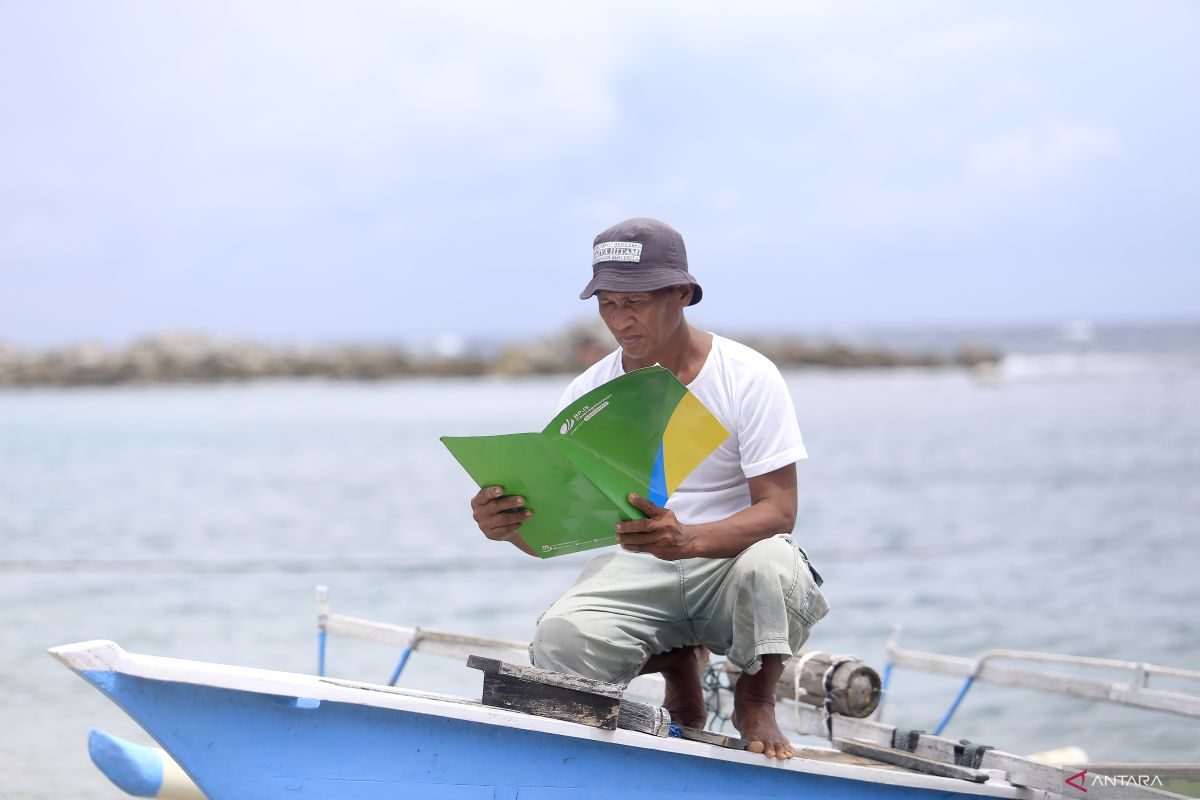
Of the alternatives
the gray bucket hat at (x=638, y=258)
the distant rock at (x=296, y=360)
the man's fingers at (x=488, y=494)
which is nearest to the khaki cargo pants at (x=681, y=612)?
the man's fingers at (x=488, y=494)

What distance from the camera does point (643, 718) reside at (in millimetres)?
2885

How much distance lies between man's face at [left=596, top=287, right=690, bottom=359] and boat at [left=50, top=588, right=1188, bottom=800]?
0.87 m

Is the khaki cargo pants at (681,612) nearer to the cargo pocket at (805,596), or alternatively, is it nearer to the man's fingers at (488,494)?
the cargo pocket at (805,596)

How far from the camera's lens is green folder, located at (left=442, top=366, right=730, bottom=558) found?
2742 mm

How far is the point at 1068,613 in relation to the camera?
31.6 feet

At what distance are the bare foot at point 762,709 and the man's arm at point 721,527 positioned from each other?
301mm

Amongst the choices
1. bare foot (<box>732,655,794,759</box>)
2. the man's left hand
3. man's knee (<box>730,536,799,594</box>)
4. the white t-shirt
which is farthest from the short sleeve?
bare foot (<box>732,655,794,759</box>)

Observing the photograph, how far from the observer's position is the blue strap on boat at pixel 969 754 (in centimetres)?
352

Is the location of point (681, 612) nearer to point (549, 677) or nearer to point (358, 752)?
point (549, 677)

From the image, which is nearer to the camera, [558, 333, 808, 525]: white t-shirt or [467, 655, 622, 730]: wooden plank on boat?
[467, 655, 622, 730]: wooden plank on boat

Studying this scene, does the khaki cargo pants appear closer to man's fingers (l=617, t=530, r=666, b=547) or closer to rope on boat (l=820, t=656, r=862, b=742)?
man's fingers (l=617, t=530, r=666, b=547)

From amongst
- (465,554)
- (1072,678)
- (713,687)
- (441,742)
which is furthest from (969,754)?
(465,554)

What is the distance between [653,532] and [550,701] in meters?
0.45

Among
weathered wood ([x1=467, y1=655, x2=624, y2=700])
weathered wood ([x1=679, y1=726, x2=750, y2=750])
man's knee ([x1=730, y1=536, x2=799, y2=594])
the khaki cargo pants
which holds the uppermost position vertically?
man's knee ([x1=730, y1=536, x2=799, y2=594])
